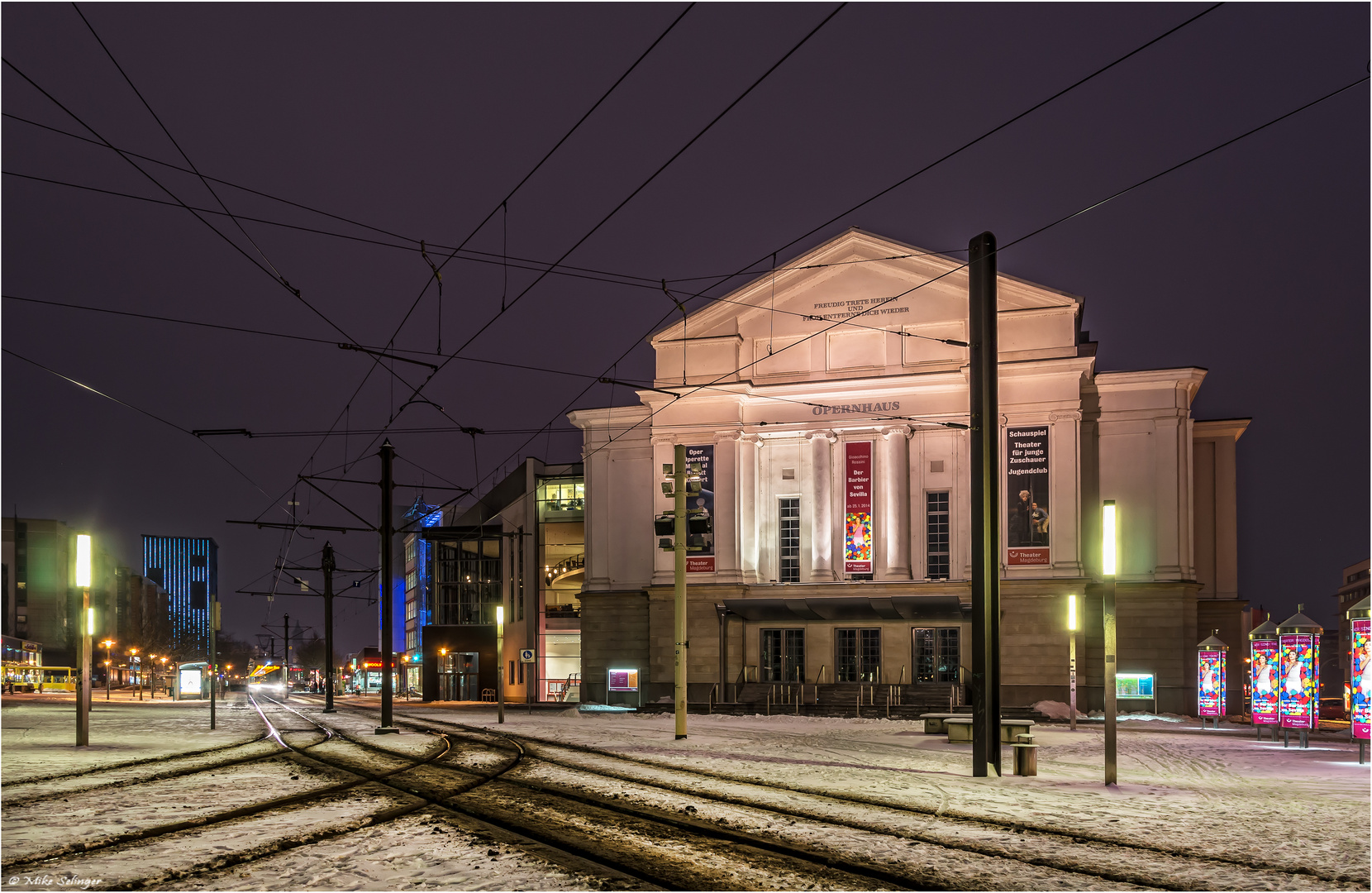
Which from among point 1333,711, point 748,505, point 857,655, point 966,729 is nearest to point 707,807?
point 966,729

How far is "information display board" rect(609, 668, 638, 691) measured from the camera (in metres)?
52.0

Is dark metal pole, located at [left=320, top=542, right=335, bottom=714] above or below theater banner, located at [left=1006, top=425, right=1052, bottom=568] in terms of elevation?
below

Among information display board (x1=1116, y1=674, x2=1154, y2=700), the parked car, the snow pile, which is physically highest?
information display board (x1=1116, y1=674, x2=1154, y2=700)

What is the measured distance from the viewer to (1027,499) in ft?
152

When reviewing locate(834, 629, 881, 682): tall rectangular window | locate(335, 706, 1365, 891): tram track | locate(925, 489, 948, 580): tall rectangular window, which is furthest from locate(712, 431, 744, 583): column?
locate(335, 706, 1365, 891): tram track

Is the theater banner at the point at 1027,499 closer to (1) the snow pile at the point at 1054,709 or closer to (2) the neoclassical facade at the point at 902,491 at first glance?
(2) the neoclassical facade at the point at 902,491

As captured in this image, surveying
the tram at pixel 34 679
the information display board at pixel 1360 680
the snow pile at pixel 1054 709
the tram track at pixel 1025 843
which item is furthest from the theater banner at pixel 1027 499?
the tram at pixel 34 679

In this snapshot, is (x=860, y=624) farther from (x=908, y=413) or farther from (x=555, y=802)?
(x=555, y=802)

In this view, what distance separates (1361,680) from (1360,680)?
0.09 ft

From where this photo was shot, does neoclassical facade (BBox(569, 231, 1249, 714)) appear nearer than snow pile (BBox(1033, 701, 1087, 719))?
No

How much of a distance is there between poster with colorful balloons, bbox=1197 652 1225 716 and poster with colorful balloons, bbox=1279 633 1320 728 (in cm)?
855

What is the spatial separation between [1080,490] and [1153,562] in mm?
3914

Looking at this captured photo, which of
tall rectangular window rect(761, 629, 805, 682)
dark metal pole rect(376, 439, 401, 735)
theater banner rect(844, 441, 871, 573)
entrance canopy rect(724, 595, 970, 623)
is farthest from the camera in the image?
tall rectangular window rect(761, 629, 805, 682)

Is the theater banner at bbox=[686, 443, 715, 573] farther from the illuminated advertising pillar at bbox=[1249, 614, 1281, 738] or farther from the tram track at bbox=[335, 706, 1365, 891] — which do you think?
the tram track at bbox=[335, 706, 1365, 891]
